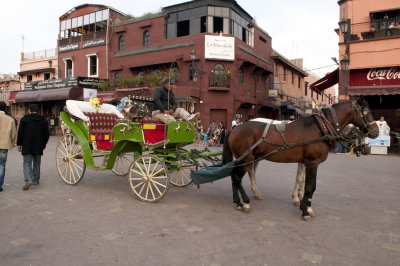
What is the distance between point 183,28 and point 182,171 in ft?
62.4

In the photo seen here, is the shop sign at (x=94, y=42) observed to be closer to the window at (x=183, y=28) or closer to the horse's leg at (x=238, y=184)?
the window at (x=183, y=28)

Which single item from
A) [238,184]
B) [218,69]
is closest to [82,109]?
[238,184]

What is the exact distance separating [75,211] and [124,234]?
138 centimetres

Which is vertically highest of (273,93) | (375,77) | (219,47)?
(219,47)

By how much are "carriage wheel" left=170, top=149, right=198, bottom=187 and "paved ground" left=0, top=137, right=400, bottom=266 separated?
23 centimetres

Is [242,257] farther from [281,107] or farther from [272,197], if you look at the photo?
[281,107]

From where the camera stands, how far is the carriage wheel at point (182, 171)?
5.87m

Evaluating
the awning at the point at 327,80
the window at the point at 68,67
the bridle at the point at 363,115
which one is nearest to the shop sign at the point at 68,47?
the window at the point at 68,67

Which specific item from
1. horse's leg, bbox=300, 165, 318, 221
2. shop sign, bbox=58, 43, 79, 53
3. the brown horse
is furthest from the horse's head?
shop sign, bbox=58, 43, 79, 53

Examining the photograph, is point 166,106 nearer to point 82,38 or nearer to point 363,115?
point 363,115

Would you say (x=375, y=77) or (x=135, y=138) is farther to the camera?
(x=375, y=77)

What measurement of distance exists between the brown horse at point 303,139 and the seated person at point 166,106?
1.31m

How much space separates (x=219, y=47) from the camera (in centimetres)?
2223

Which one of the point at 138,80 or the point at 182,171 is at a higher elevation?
the point at 138,80
